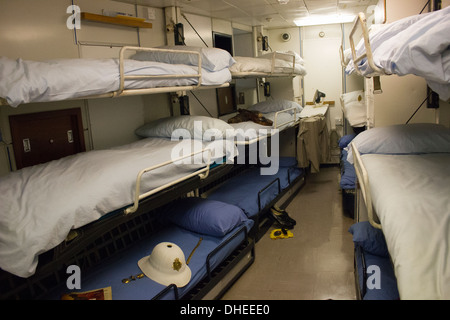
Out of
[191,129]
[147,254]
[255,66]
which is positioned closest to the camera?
[147,254]

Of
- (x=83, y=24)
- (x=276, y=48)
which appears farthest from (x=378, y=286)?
(x=276, y=48)

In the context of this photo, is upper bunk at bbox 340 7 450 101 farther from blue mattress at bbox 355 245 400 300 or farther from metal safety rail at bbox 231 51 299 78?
metal safety rail at bbox 231 51 299 78

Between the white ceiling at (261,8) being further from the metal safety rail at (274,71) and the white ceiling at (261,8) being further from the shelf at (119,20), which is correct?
the metal safety rail at (274,71)

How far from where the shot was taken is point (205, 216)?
3738mm

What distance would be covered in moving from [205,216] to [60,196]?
171cm

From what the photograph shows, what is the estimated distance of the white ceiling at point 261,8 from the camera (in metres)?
4.64

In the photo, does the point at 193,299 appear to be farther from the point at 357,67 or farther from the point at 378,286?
the point at 357,67

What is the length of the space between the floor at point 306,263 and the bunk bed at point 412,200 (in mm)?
799

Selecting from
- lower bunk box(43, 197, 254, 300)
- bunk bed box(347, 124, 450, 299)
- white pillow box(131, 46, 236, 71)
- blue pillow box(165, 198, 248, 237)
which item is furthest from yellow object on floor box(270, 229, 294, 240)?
white pillow box(131, 46, 236, 71)

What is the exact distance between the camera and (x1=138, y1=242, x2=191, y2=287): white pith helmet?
2949mm

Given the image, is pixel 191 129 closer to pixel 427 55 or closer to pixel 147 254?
pixel 147 254

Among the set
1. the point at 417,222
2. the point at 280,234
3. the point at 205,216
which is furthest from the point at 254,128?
the point at 417,222

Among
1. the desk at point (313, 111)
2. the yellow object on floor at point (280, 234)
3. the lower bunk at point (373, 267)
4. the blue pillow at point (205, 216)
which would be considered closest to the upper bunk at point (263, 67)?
the desk at point (313, 111)

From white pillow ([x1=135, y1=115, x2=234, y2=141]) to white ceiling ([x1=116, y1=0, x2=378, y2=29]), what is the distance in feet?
4.59
